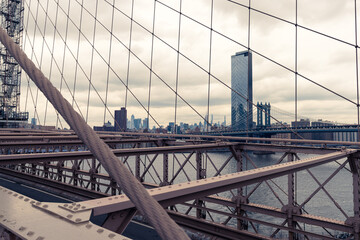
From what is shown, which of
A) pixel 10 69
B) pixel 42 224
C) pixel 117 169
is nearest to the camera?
pixel 117 169

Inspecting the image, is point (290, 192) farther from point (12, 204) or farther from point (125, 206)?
point (12, 204)

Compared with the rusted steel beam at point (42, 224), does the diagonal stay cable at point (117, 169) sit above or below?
above

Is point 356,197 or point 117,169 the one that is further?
point 356,197

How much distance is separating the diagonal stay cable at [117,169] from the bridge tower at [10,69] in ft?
118

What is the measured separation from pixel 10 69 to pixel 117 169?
3814 centimetres

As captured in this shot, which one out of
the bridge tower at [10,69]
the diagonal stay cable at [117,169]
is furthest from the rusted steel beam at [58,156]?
the bridge tower at [10,69]

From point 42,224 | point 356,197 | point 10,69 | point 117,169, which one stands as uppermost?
point 10,69

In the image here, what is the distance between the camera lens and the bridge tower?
33.2 m

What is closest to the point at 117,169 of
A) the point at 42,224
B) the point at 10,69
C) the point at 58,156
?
the point at 42,224

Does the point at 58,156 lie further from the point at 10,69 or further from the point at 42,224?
the point at 10,69

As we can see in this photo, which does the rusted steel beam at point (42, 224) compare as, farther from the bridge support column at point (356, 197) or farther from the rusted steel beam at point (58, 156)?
the bridge support column at point (356, 197)

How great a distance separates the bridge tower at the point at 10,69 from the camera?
33188 millimetres

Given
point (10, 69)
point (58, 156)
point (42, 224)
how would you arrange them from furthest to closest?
point (10, 69), point (58, 156), point (42, 224)

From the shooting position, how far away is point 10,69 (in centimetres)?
3369
